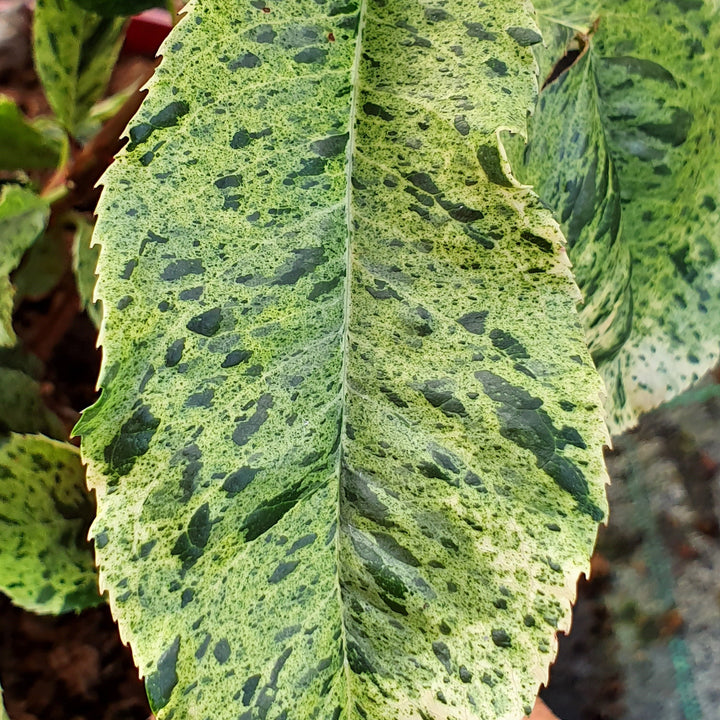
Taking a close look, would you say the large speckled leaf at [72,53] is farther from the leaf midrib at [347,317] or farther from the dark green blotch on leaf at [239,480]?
the dark green blotch on leaf at [239,480]

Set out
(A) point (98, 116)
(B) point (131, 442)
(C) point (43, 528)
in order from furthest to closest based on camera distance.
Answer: (A) point (98, 116), (C) point (43, 528), (B) point (131, 442)

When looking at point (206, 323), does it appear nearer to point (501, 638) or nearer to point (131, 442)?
point (131, 442)

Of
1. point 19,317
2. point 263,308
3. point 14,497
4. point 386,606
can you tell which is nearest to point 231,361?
point 263,308

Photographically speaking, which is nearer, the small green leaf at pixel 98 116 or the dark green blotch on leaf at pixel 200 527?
the dark green blotch on leaf at pixel 200 527

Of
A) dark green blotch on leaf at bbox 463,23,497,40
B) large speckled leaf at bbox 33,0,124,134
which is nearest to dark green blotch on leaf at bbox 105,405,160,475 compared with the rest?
dark green blotch on leaf at bbox 463,23,497,40

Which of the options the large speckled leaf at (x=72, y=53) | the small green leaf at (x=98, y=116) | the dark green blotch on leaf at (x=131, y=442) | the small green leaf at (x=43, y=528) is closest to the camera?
the dark green blotch on leaf at (x=131, y=442)

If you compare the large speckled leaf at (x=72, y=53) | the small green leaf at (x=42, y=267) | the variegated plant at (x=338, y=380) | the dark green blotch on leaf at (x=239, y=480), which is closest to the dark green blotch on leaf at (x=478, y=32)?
the variegated plant at (x=338, y=380)

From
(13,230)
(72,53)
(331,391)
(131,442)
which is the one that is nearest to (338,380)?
(331,391)

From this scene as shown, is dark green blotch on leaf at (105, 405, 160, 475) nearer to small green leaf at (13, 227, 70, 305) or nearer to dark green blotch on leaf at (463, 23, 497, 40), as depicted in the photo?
dark green blotch on leaf at (463, 23, 497, 40)
